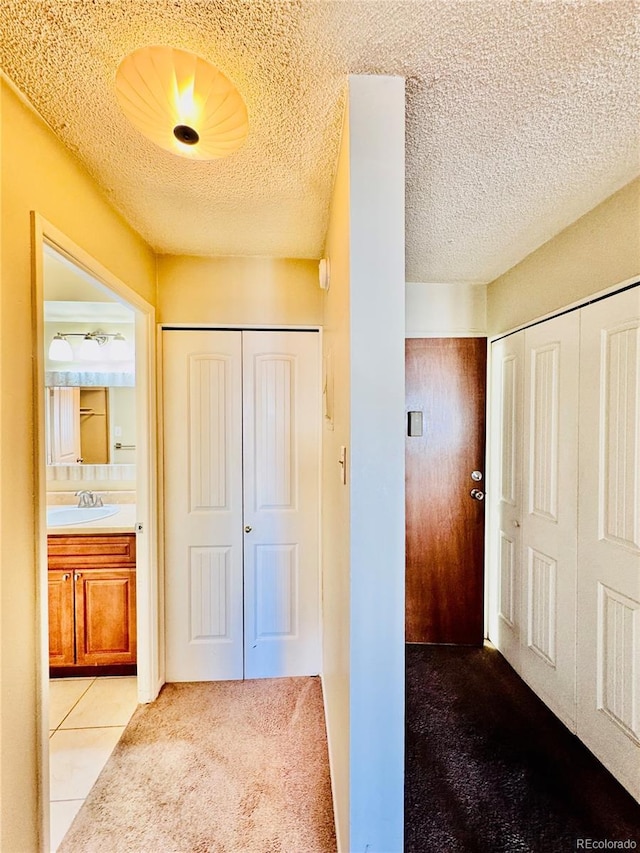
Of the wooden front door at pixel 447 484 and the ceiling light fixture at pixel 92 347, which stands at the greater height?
the ceiling light fixture at pixel 92 347

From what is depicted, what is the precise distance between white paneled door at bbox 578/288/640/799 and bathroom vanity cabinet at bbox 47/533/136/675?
2280mm

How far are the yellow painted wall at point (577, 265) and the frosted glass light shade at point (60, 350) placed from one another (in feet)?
9.54

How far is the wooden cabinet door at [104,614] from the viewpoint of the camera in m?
2.10

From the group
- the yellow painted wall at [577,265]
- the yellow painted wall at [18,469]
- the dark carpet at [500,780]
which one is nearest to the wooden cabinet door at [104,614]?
the yellow painted wall at [18,469]

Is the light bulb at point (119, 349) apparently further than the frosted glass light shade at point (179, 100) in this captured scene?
Yes

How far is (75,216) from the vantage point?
1385mm

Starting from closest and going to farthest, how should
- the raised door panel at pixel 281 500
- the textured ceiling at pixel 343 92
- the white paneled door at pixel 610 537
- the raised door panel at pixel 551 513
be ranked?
the textured ceiling at pixel 343 92 → the white paneled door at pixel 610 537 → the raised door panel at pixel 551 513 → the raised door panel at pixel 281 500

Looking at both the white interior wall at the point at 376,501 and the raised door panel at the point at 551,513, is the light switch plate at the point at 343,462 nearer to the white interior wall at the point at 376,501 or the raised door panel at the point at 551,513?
the white interior wall at the point at 376,501

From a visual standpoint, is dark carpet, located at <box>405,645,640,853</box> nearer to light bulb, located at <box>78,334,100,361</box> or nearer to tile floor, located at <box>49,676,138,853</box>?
tile floor, located at <box>49,676,138,853</box>

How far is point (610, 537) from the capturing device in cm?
158

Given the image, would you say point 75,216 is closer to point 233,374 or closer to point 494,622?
point 233,374

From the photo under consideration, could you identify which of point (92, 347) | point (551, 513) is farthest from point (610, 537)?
point (92, 347)

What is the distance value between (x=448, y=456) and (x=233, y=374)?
148 cm

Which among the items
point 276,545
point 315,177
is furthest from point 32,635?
point 315,177
